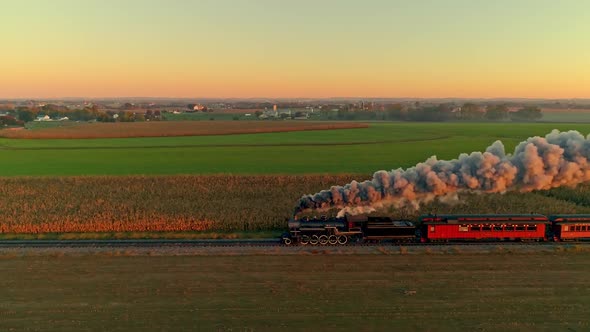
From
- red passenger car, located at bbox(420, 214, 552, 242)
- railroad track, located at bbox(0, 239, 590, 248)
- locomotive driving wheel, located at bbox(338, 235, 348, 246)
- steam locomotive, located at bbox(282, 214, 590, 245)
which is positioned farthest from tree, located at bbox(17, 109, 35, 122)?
red passenger car, located at bbox(420, 214, 552, 242)

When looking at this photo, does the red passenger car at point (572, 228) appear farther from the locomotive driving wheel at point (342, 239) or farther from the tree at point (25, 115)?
the tree at point (25, 115)

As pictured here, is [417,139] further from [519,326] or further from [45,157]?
[519,326]

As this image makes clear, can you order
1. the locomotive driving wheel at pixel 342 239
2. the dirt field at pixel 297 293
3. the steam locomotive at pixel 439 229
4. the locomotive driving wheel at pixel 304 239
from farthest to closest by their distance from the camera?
the locomotive driving wheel at pixel 342 239, the locomotive driving wheel at pixel 304 239, the steam locomotive at pixel 439 229, the dirt field at pixel 297 293

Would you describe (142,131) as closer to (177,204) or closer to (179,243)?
(177,204)

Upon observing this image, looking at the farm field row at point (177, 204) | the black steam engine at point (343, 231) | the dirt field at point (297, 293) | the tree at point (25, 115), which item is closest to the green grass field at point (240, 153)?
the farm field row at point (177, 204)

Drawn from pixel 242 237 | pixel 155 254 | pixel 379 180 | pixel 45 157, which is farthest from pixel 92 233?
pixel 45 157

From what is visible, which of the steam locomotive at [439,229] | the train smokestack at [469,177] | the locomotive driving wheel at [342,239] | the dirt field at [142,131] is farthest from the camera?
the dirt field at [142,131]

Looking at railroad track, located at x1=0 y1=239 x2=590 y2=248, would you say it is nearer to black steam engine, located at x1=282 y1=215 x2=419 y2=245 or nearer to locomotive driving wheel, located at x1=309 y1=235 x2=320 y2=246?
locomotive driving wheel, located at x1=309 y1=235 x2=320 y2=246
